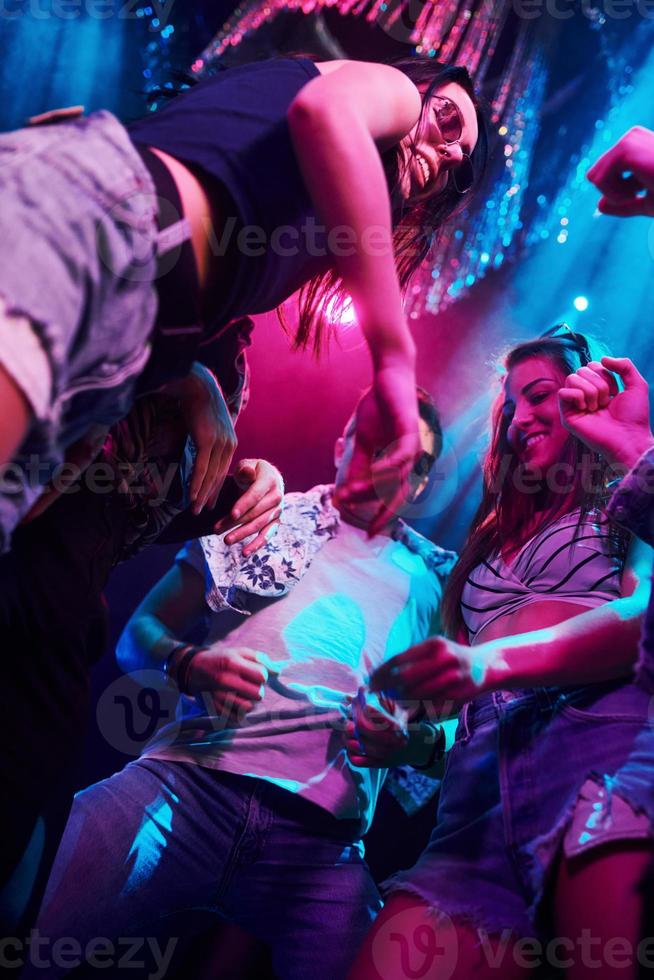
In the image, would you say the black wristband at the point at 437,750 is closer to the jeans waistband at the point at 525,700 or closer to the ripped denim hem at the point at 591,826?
the jeans waistband at the point at 525,700

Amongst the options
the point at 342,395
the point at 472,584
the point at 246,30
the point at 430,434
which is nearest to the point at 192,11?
the point at 246,30

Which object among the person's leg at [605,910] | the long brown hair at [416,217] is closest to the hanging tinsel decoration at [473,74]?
the long brown hair at [416,217]

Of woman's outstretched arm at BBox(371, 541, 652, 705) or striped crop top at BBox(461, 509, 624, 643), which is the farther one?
striped crop top at BBox(461, 509, 624, 643)

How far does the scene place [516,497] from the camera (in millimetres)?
1332

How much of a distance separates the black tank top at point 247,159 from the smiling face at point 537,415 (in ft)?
2.60

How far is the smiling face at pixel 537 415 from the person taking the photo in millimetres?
1326

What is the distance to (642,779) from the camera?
0.79 m

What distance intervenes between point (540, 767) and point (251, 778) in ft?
1.86

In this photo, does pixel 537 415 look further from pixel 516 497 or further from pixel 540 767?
pixel 540 767

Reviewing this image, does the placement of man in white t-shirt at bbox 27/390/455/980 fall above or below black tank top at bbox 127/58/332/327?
below

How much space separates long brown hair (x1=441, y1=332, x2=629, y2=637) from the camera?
4.08 ft

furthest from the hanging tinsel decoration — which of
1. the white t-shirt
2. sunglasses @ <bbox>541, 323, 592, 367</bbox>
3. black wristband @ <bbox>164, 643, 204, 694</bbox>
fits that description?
black wristband @ <bbox>164, 643, 204, 694</bbox>

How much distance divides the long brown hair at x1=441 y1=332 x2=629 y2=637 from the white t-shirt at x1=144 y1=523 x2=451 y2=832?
9.5 inches

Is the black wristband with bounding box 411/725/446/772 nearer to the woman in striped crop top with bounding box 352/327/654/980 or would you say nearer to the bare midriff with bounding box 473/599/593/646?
the woman in striped crop top with bounding box 352/327/654/980
